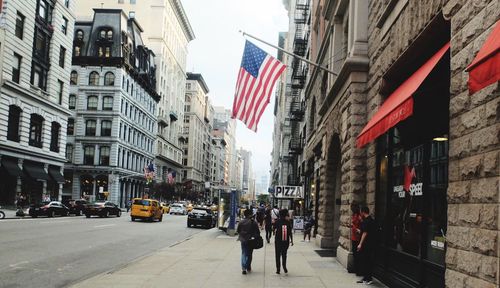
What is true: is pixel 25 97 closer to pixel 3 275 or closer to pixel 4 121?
pixel 4 121

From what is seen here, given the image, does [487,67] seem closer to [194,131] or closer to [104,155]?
[104,155]

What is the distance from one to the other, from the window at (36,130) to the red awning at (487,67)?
50.3 meters

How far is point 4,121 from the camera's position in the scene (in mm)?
44500

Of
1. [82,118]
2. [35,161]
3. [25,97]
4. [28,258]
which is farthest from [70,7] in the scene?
[28,258]

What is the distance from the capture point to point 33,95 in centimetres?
4888

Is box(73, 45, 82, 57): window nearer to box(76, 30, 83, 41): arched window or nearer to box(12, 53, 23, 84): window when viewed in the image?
box(76, 30, 83, 41): arched window

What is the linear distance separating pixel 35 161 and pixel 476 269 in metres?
49.8

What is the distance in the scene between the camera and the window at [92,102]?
78606 mm

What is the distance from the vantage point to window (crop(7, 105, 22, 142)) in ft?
151

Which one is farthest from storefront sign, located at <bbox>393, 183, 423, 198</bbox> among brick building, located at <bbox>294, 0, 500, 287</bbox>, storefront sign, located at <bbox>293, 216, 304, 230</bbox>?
storefront sign, located at <bbox>293, 216, 304, 230</bbox>

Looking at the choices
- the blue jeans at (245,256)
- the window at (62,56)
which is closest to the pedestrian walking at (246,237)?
the blue jeans at (245,256)

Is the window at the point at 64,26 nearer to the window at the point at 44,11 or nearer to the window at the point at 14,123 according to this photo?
the window at the point at 44,11

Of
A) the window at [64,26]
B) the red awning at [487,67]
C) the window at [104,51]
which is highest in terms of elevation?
the window at [104,51]

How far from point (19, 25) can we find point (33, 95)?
656cm
